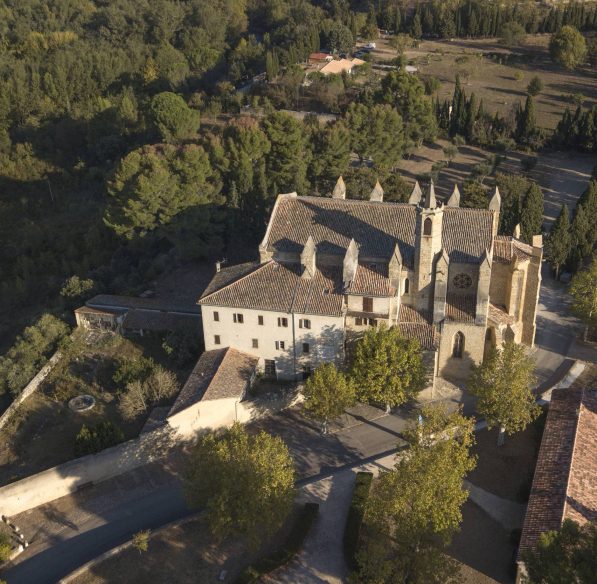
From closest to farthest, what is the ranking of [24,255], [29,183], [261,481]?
[261,481], [24,255], [29,183]

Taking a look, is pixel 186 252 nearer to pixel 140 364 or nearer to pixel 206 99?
pixel 140 364

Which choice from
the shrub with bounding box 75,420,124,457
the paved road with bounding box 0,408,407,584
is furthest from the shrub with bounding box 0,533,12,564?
the shrub with bounding box 75,420,124,457

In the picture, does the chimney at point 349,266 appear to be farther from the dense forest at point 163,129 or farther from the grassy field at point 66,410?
the dense forest at point 163,129

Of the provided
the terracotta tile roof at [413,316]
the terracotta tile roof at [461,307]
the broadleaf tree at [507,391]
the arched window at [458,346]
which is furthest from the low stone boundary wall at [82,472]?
the terracotta tile roof at [461,307]

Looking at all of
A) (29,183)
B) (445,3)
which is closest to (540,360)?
(29,183)

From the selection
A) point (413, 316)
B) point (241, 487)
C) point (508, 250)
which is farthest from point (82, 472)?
point (508, 250)

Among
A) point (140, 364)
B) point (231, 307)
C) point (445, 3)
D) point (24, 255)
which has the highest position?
point (445, 3)

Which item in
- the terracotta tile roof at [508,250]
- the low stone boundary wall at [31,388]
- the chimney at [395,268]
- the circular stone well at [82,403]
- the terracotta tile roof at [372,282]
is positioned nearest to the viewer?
the chimney at [395,268]
